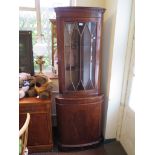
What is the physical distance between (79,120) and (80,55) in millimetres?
827

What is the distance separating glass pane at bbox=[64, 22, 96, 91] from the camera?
6.49 feet

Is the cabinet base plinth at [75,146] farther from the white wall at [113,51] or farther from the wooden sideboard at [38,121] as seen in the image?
the white wall at [113,51]

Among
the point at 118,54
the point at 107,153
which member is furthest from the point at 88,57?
the point at 107,153

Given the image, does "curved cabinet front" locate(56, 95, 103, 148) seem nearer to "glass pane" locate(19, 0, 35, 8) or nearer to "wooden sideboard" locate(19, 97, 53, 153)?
"wooden sideboard" locate(19, 97, 53, 153)

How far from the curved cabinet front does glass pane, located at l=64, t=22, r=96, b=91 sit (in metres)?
0.19

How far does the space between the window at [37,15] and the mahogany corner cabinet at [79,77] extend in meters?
0.64

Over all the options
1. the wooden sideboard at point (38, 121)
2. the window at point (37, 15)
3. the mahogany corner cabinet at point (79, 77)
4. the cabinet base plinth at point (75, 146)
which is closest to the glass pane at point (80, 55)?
the mahogany corner cabinet at point (79, 77)

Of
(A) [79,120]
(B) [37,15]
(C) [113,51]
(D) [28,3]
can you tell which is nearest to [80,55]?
(C) [113,51]

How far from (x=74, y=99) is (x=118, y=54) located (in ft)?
2.59

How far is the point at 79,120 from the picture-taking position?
2117 mm

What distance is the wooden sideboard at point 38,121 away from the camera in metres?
1.96

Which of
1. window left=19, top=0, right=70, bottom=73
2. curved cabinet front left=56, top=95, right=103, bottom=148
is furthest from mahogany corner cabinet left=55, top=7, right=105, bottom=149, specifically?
window left=19, top=0, right=70, bottom=73
